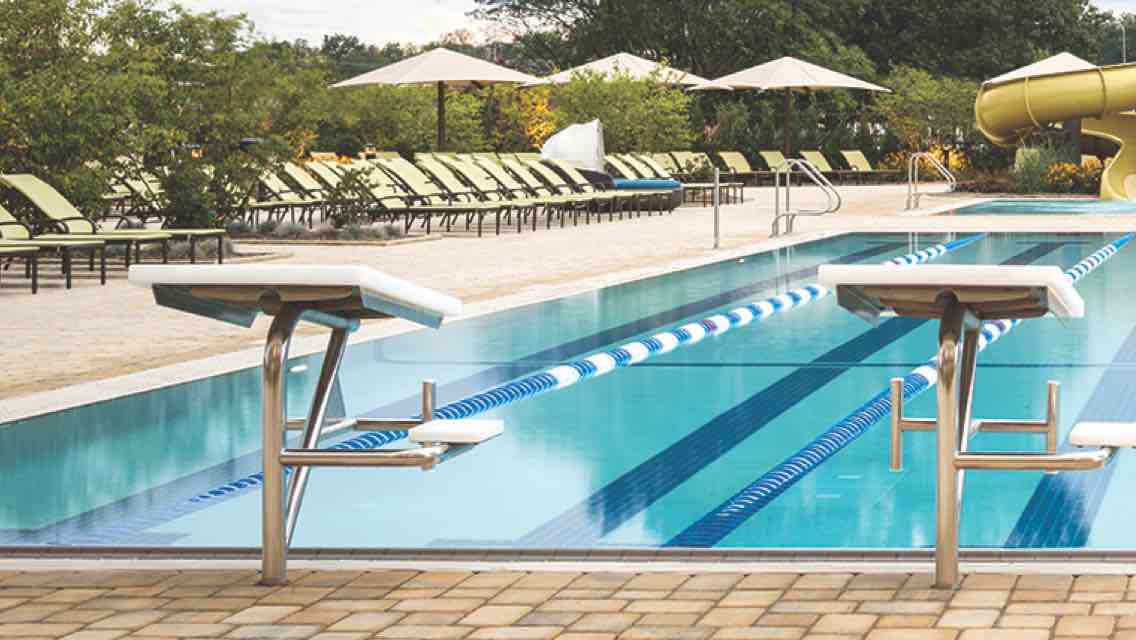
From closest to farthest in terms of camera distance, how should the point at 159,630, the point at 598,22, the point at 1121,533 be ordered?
the point at 159,630
the point at 1121,533
the point at 598,22

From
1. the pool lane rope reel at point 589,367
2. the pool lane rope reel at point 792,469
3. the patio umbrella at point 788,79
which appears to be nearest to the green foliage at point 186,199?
the pool lane rope reel at point 589,367

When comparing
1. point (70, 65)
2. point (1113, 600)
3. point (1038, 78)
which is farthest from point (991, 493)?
point (1038, 78)

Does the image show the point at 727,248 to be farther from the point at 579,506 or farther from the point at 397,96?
the point at 397,96

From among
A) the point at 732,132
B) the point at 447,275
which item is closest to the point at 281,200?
the point at 447,275

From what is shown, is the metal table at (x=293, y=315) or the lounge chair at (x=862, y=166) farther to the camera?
the lounge chair at (x=862, y=166)

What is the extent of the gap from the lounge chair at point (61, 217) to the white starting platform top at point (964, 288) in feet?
31.0

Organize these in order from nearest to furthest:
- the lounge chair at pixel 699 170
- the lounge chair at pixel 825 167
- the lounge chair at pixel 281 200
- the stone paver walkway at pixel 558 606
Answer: the stone paver walkway at pixel 558 606 → the lounge chair at pixel 281 200 → the lounge chair at pixel 699 170 → the lounge chair at pixel 825 167

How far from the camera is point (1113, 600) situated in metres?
3.97

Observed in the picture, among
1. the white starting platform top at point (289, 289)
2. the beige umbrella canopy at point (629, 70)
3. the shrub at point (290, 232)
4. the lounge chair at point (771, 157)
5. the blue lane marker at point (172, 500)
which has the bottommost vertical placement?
the blue lane marker at point (172, 500)

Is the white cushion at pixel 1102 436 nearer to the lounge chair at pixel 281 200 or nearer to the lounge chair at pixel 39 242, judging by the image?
the lounge chair at pixel 39 242

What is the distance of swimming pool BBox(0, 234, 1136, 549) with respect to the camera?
518cm

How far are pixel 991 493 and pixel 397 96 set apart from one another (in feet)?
89.4

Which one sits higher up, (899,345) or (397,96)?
(397,96)

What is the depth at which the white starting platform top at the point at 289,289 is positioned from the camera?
4078 mm
